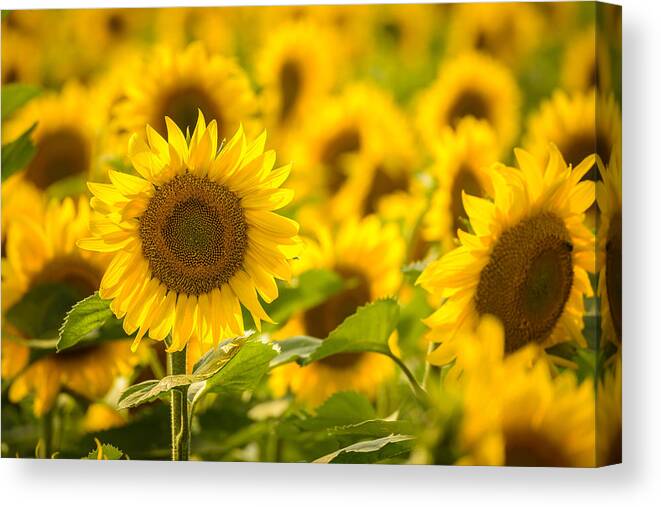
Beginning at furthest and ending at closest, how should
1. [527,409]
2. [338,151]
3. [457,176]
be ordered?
[338,151] < [457,176] < [527,409]

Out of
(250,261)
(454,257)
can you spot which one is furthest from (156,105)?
(454,257)

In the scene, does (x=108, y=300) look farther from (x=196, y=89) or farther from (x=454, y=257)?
(x=454, y=257)

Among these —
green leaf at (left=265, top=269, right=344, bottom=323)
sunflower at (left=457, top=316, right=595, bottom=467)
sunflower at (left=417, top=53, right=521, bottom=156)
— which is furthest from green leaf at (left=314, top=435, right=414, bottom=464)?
sunflower at (left=417, top=53, right=521, bottom=156)

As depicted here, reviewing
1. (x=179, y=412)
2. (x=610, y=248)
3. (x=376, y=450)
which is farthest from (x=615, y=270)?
(x=179, y=412)

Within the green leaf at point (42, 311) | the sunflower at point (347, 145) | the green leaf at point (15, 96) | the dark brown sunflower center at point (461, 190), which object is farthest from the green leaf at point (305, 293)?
the green leaf at point (15, 96)

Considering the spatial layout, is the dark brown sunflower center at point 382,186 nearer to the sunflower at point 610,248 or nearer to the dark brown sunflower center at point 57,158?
the sunflower at point 610,248

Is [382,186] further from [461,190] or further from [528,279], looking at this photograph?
[528,279]

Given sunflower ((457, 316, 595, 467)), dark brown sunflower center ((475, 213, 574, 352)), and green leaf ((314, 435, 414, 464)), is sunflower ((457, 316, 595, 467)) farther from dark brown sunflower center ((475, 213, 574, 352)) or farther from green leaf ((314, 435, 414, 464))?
green leaf ((314, 435, 414, 464))
